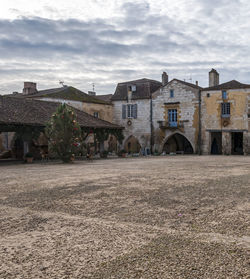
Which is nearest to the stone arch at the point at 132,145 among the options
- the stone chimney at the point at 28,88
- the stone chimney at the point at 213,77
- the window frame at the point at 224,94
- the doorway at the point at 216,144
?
the doorway at the point at 216,144

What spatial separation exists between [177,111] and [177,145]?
4.52m

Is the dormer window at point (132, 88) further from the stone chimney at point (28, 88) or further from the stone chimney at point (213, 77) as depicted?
the stone chimney at point (28, 88)

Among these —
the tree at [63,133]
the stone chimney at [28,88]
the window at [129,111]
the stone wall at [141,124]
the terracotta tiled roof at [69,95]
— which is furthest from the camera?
the stone chimney at [28,88]

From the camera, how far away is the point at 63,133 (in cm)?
1803

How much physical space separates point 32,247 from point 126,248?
1.24m

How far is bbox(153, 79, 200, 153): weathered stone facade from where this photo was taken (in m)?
28.2

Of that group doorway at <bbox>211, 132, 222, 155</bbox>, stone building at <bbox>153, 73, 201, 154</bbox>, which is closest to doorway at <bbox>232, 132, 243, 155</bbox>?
doorway at <bbox>211, 132, 222, 155</bbox>

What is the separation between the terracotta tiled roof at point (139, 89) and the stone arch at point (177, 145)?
4.55 metres

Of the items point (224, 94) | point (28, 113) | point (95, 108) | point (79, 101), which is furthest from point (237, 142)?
point (28, 113)

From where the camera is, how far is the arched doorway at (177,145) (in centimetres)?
3115

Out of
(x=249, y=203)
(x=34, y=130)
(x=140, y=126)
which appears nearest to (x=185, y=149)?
(x=140, y=126)

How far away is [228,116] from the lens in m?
26.5

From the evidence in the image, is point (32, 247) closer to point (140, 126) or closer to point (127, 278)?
point (127, 278)

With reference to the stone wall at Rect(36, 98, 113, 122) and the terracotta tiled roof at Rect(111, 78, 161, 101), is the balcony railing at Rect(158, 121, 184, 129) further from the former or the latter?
the stone wall at Rect(36, 98, 113, 122)
